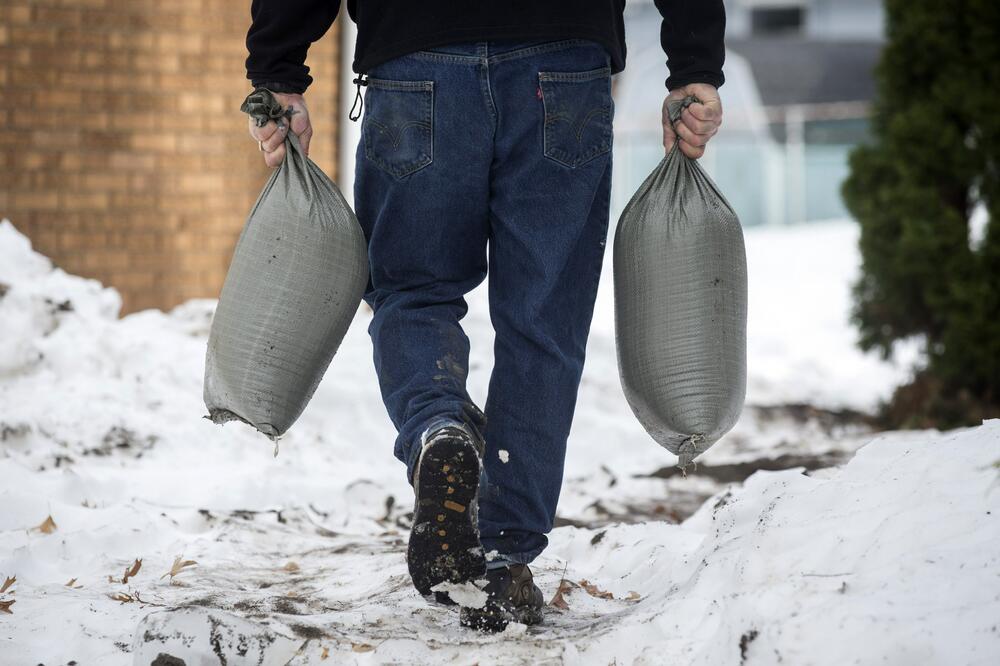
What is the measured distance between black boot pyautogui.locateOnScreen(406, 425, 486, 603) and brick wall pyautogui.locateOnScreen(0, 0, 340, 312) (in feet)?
14.1

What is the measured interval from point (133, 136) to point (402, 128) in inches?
165

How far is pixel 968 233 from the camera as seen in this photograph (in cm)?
523

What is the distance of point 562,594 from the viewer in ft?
7.68

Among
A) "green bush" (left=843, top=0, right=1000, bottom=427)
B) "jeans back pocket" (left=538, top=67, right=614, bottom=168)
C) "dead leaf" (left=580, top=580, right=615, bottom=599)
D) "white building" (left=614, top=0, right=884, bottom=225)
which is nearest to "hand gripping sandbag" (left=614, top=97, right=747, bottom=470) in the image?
"jeans back pocket" (left=538, top=67, right=614, bottom=168)

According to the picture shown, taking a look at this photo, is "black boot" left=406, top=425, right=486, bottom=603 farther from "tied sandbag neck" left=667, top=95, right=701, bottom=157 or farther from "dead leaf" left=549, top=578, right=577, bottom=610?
"tied sandbag neck" left=667, top=95, right=701, bottom=157

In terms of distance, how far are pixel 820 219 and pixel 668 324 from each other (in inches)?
451

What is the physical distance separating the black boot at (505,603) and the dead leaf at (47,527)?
125cm

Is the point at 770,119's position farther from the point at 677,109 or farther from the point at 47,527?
the point at 47,527

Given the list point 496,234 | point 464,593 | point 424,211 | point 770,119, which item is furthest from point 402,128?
point 770,119

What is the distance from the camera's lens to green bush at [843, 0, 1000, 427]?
5.06 m

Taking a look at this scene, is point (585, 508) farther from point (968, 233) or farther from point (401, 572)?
point (968, 233)

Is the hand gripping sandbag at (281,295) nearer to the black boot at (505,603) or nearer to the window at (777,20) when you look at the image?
the black boot at (505,603)

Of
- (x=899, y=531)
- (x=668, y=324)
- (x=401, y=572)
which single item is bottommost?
(x=401, y=572)

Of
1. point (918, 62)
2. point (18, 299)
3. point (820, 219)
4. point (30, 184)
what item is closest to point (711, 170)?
point (820, 219)
